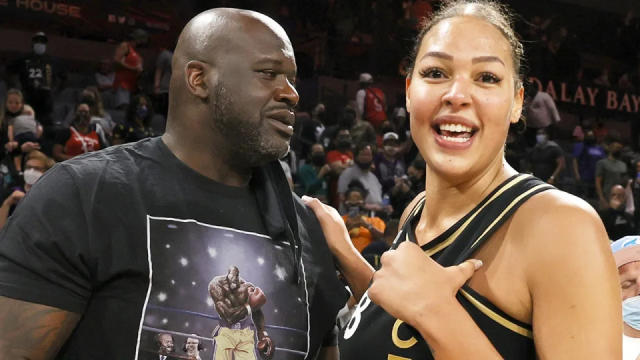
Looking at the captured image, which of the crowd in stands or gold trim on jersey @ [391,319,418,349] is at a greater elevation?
gold trim on jersey @ [391,319,418,349]

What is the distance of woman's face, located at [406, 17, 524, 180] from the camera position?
Answer: 1.68 metres

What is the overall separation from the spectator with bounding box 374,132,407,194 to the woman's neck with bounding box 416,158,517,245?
7.00 meters

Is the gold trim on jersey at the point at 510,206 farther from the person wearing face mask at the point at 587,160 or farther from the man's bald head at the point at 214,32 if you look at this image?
the person wearing face mask at the point at 587,160

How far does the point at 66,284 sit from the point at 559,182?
29.7ft

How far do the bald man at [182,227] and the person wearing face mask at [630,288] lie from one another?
1.49 metres

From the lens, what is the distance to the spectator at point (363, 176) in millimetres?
8023

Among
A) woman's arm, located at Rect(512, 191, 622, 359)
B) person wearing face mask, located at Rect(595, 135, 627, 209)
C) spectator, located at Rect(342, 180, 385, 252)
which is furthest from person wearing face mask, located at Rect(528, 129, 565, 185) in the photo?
woman's arm, located at Rect(512, 191, 622, 359)

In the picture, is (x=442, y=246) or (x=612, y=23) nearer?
(x=442, y=246)

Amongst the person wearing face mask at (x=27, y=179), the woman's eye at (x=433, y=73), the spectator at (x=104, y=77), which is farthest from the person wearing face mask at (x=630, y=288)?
the spectator at (x=104, y=77)

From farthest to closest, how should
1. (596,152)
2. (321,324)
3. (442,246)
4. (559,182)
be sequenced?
1. (596,152)
2. (559,182)
3. (321,324)
4. (442,246)

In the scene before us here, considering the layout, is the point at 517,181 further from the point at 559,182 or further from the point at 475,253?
the point at 559,182

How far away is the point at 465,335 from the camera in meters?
1.50

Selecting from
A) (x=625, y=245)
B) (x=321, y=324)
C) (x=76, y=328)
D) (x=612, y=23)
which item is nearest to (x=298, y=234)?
(x=321, y=324)

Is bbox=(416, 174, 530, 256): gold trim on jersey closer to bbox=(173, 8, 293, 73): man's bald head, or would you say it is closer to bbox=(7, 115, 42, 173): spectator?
bbox=(173, 8, 293, 73): man's bald head
